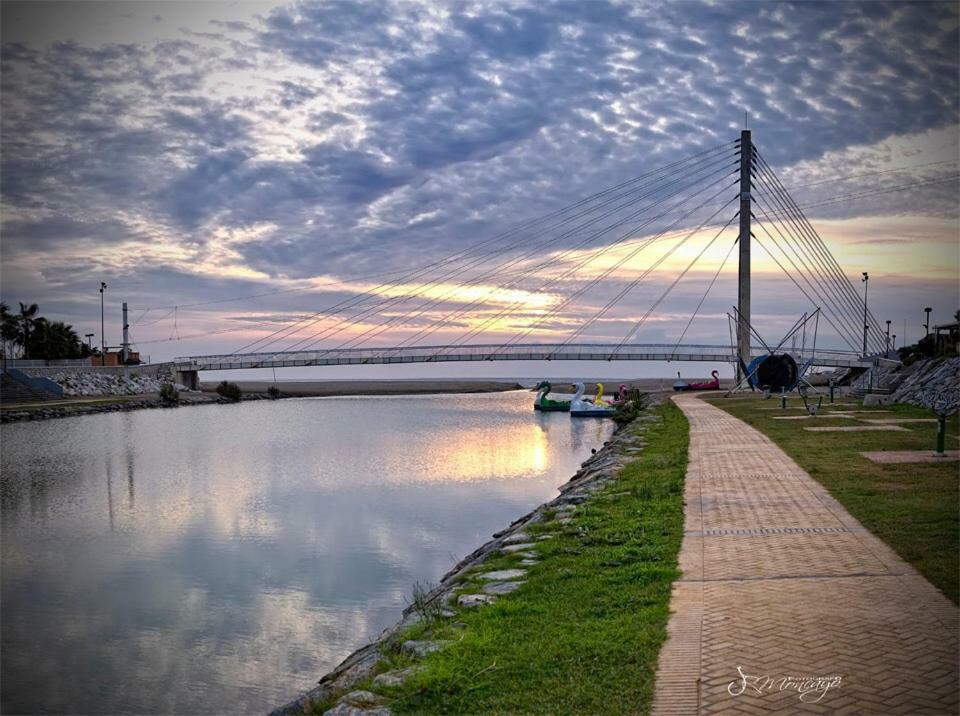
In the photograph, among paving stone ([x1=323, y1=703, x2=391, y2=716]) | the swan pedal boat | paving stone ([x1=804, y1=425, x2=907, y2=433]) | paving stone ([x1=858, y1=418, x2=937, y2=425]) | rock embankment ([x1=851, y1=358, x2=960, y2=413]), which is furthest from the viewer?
the swan pedal boat

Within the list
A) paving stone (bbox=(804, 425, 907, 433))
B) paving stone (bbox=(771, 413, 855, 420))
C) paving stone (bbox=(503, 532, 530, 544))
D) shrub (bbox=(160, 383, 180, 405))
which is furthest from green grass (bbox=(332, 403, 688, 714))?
shrub (bbox=(160, 383, 180, 405))

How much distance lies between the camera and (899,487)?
1129 centimetres

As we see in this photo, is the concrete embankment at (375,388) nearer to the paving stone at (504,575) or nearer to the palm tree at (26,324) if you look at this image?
the palm tree at (26,324)

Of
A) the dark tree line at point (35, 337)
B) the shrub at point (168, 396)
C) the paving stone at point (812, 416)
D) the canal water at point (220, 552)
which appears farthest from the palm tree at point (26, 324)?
the paving stone at point (812, 416)

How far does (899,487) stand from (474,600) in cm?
715

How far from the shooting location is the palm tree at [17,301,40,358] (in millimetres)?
72438

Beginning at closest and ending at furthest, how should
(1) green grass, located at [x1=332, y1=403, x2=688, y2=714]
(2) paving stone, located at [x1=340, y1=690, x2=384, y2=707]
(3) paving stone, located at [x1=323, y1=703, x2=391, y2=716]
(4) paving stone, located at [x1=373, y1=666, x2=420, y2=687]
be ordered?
1. (1) green grass, located at [x1=332, y1=403, x2=688, y2=714]
2. (3) paving stone, located at [x1=323, y1=703, x2=391, y2=716]
3. (2) paving stone, located at [x1=340, y1=690, x2=384, y2=707]
4. (4) paving stone, located at [x1=373, y1=666, x2=420, y2=687]

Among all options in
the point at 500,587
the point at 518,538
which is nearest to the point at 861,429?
the point at 518,538

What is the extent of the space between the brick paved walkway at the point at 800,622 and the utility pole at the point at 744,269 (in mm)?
35128

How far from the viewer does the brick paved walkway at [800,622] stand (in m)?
4.83

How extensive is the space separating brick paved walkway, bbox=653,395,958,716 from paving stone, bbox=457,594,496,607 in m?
1.68

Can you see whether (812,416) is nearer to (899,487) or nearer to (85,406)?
(899,487)

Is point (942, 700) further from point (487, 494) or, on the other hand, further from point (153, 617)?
point (487, 494)

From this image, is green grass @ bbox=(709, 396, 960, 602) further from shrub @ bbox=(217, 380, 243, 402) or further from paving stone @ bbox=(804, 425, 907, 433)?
shrub @ bbox=(217, 380, 243, 402)
